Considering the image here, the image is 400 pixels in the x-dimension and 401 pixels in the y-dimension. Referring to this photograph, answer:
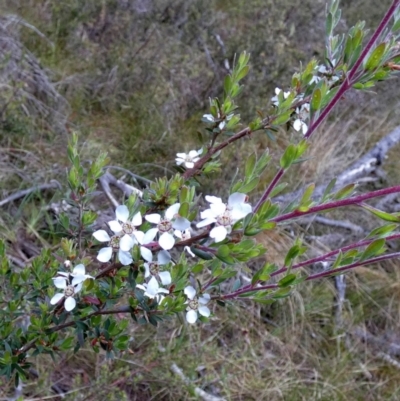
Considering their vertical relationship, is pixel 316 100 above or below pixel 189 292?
above

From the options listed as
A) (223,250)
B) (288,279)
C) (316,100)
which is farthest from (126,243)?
(316,100)

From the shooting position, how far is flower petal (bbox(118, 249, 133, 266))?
29.8 inches

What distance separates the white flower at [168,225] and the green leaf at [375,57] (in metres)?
0.35

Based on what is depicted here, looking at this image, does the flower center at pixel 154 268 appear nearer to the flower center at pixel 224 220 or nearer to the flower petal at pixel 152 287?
the flower petal at pixel 152 287

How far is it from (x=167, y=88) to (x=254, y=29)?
0.72m

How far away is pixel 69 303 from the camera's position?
2.87 feet

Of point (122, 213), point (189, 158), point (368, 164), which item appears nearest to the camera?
point (122, 213)

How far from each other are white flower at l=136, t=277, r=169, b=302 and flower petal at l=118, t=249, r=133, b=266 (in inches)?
2.7

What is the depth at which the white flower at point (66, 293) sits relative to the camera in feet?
2.85

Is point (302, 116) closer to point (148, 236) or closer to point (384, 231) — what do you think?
point (384, 231)

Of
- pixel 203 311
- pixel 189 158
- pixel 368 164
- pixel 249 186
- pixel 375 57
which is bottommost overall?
pixel 368 164

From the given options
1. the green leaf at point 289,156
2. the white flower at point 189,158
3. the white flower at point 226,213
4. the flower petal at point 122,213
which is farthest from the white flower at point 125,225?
the white flower at point 189,158

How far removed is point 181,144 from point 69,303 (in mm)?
2206

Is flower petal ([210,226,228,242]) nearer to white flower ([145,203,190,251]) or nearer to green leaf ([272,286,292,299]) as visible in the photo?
white flower ([145,203,190,251])
